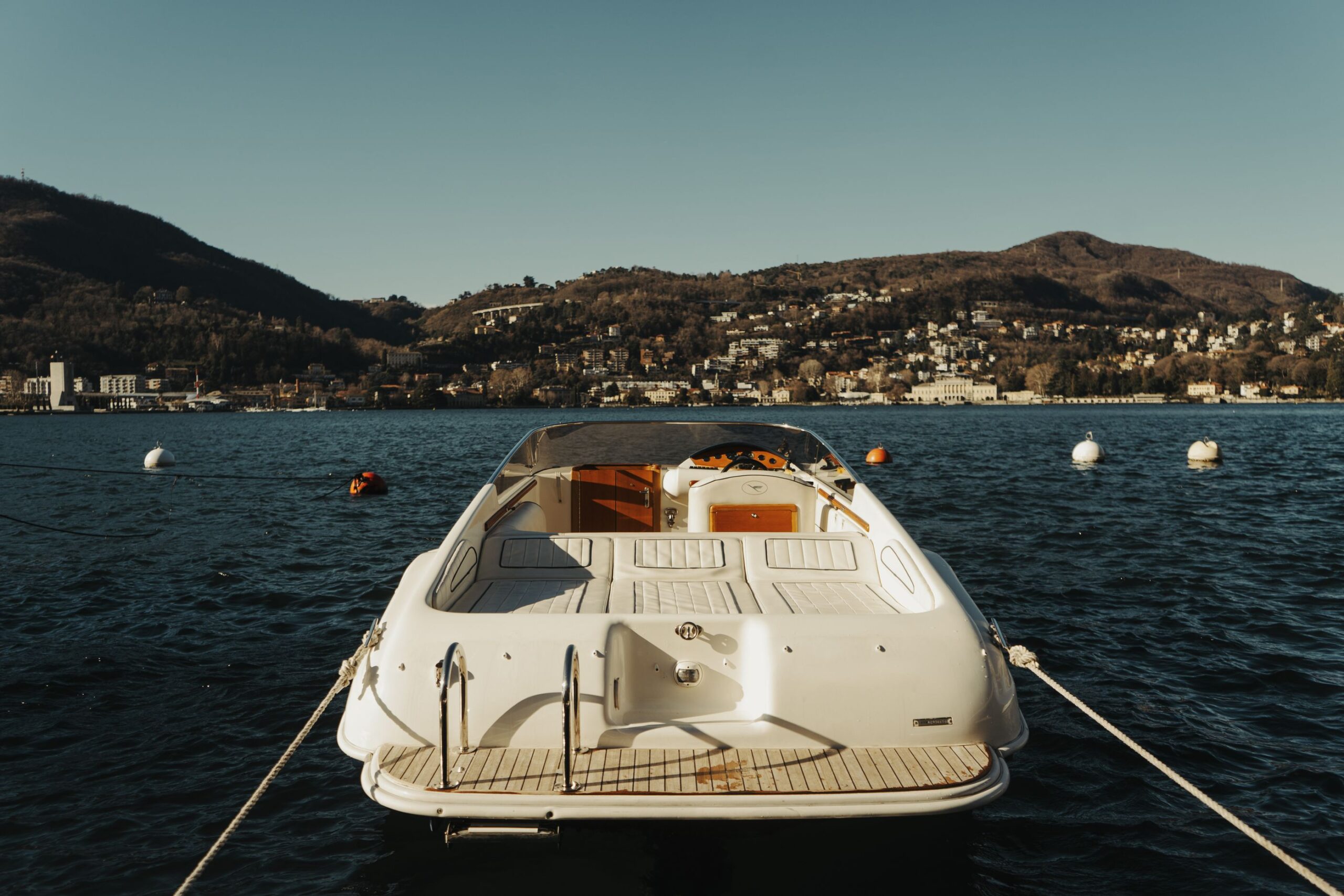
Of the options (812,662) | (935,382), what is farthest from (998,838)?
(935,382)

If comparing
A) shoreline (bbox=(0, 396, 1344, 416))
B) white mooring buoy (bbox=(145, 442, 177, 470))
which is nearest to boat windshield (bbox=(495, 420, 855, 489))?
white mooring buoy (bbox=(145, 442, 177, 470))

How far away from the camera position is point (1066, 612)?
31.6 ft

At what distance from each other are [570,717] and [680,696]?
0.86 metres

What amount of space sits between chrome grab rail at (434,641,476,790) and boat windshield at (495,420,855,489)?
390 centimetres

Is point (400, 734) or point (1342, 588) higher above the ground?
point (400, 734)

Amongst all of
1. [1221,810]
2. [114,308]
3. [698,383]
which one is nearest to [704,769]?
[1221,810]

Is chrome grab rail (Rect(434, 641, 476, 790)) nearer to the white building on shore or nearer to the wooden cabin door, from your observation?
the wooden cabin door

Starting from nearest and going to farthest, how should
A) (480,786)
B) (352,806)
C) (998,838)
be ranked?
(480,786)
(998,838)
(352,806)

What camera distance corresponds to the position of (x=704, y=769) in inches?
143

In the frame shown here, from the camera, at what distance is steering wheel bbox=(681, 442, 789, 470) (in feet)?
25.8

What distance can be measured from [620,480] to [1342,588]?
392 inches

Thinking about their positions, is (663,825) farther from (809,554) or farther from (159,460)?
(159,460)

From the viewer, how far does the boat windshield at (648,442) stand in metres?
8.01

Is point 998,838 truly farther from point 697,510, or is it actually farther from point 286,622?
point 286,622
